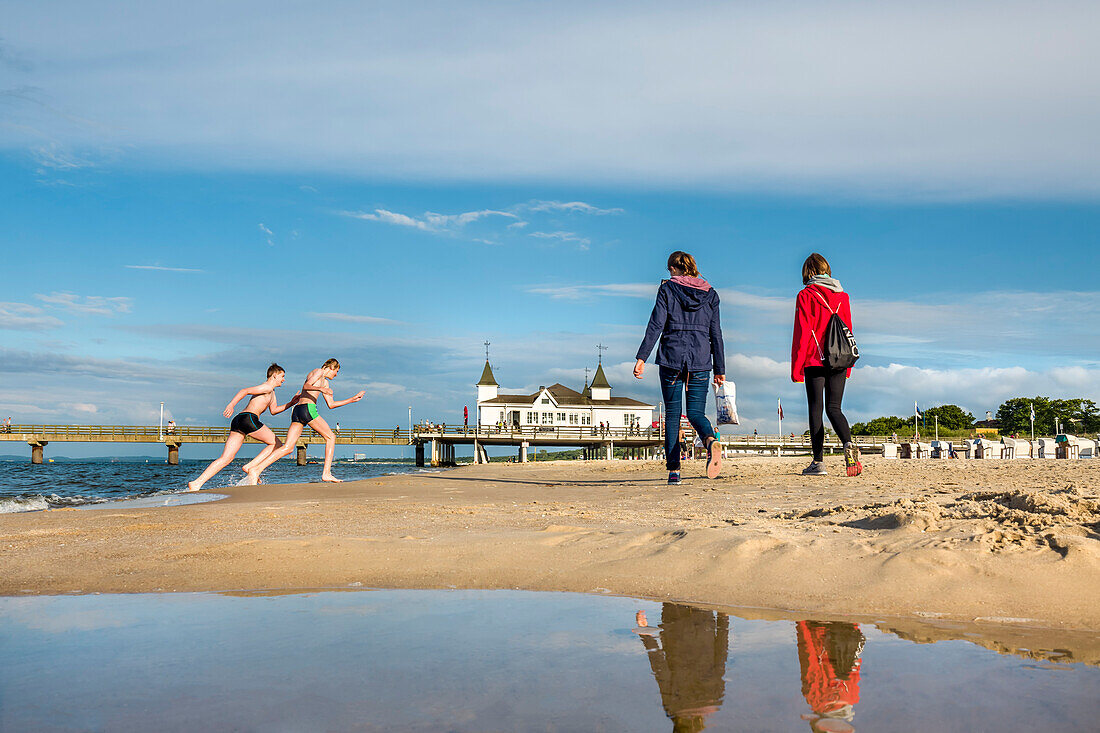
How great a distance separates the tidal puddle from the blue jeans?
5779 mm

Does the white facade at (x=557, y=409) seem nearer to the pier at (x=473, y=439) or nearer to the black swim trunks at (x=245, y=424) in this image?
the pier at (x=473, y=439)

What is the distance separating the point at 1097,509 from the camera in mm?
3699

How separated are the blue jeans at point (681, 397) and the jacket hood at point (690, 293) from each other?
31.0 inches

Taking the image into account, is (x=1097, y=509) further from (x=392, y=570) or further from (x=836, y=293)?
(x=836, y=293)

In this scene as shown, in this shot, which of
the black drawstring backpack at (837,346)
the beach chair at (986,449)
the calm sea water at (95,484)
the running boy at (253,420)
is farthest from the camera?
the beach chair at (986,449)

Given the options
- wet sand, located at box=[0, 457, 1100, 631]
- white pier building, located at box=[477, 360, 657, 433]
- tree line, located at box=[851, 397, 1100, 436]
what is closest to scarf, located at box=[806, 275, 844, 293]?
wet sand, located at box=[0, 457, 1100, 631]

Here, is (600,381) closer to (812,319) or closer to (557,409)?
(557,409)

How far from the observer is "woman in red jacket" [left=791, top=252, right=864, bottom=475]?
8.26 m

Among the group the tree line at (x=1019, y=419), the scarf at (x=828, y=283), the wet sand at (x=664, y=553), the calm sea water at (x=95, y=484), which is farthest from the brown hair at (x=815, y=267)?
the tree line at (x=1019, y=419)

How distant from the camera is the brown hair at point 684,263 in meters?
8.95

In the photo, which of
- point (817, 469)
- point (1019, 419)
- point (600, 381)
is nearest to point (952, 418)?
point (1019, 419)

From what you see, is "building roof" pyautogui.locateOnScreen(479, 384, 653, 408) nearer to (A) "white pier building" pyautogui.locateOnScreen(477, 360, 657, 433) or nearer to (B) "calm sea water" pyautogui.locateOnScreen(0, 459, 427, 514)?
(A) "white pier building" pyautogui.locateOnScreen(477, 360, 657, 433)

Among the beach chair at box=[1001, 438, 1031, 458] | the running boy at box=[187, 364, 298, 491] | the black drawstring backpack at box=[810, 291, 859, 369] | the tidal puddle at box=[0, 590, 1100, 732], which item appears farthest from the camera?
the beach chair at box=[1001, 438, 1031, 458]

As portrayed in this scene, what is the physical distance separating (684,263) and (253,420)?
6235mm
